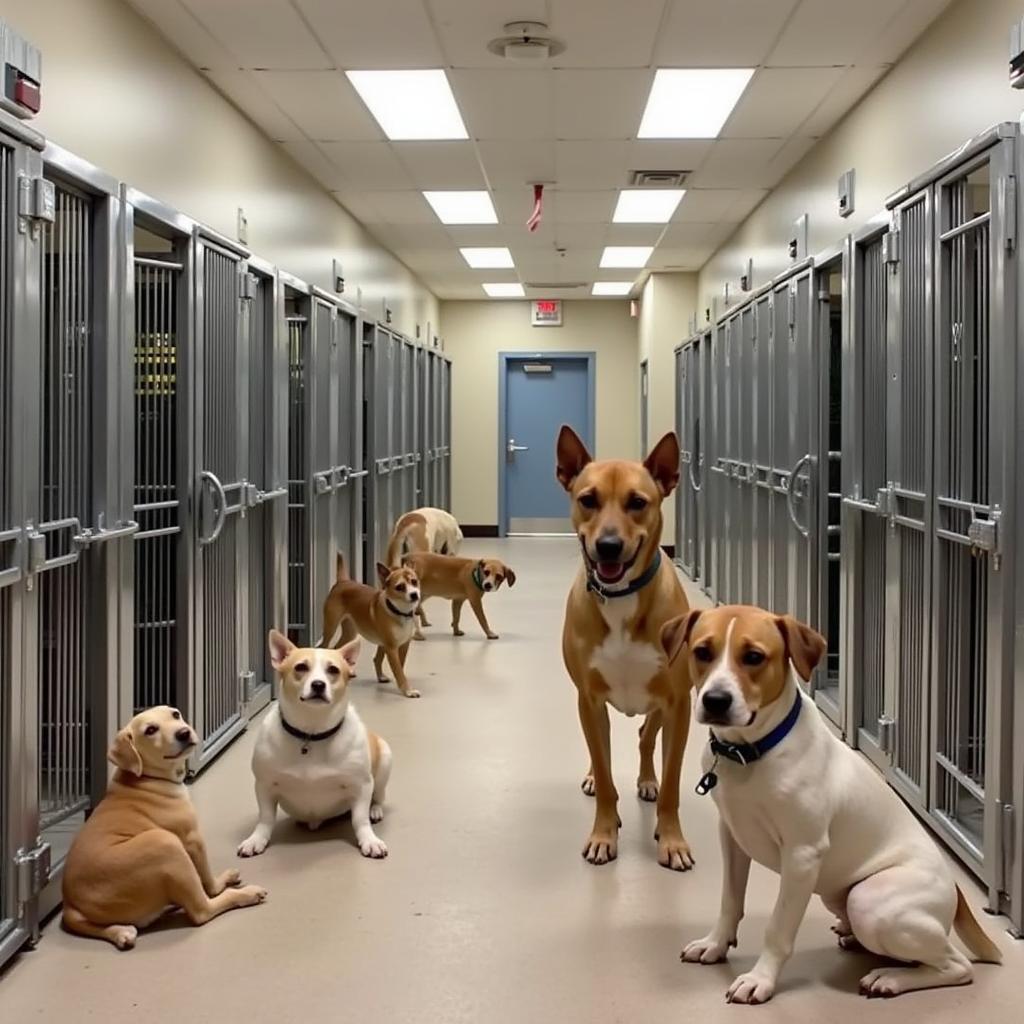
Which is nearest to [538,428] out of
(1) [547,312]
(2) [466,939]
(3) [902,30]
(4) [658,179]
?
(1) [547,312]

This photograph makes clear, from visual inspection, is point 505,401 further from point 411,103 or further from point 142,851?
point 142,851

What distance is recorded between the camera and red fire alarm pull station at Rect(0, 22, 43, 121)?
265 cm

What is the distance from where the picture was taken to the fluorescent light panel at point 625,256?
988cm

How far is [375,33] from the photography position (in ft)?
14.5

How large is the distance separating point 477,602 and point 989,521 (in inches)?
161

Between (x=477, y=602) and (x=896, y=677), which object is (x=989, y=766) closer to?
(x=896, y=677)

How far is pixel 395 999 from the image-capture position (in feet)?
7.93

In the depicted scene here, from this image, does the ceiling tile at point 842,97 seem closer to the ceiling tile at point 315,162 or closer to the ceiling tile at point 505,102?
the ceiling tile at point 505,102

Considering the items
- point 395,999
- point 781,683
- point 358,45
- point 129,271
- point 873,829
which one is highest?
point 358,45

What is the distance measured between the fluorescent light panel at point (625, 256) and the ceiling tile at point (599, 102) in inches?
152

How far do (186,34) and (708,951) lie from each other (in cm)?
375

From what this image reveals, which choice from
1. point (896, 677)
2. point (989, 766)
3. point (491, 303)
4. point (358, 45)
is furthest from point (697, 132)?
point (491, 303)

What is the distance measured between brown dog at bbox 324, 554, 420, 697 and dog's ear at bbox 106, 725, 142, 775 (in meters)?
2.59

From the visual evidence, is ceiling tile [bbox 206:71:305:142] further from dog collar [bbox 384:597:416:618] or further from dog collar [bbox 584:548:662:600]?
dog collar [bbox 584:548:662:600]
